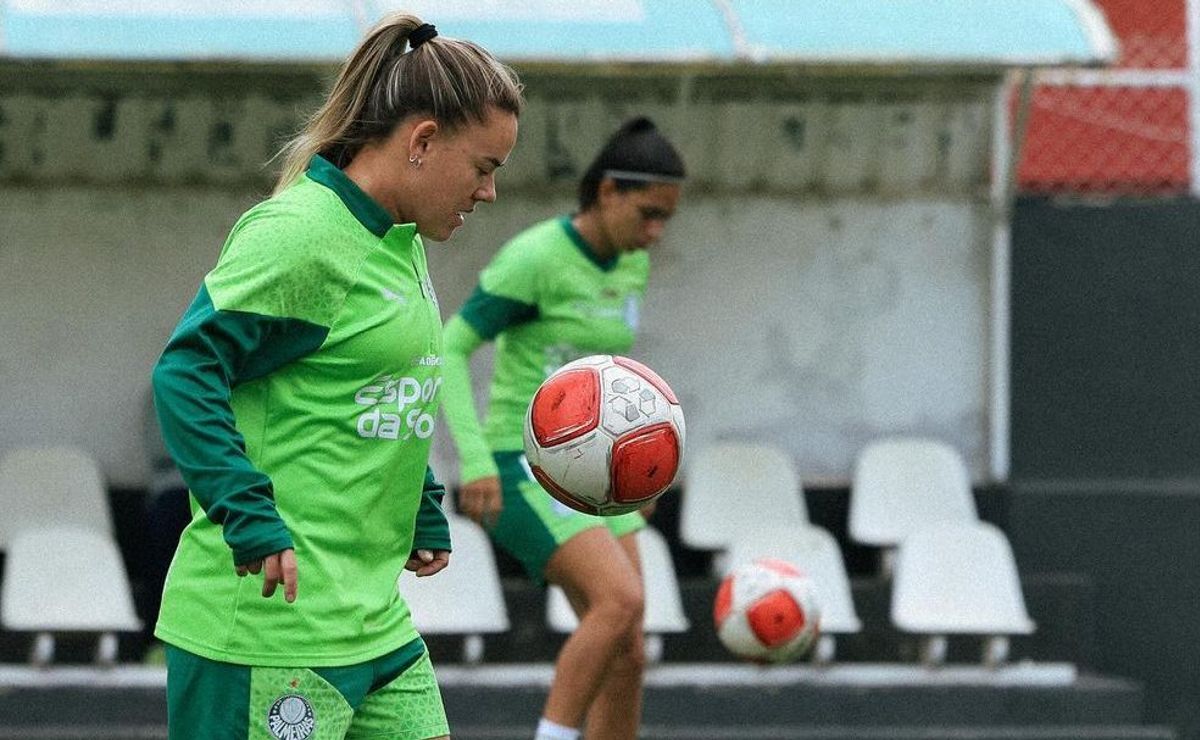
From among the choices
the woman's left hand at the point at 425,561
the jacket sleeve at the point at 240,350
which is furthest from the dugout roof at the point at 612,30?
the jacket sleeve at the point at 240,350

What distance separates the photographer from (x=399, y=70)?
3535mm

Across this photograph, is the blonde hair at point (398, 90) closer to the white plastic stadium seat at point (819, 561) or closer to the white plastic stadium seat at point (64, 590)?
the white plastic stadium seat at point (64, 590)

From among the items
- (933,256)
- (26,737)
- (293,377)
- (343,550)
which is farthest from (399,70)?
(933,256)

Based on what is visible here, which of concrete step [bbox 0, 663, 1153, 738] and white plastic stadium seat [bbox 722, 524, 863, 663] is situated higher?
white plastic stadium seat [bbox 722, 524, 863, 663]

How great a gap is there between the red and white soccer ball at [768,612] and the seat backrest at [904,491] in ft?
6.58

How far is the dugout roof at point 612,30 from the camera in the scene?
8.10 m

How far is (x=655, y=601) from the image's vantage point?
8242mm

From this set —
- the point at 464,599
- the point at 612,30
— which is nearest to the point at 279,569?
the point at 464,599

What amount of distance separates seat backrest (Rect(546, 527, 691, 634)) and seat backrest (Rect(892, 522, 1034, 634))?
3.03 feet

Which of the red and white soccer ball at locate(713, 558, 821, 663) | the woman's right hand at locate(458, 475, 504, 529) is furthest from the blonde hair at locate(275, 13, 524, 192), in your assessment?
the red and white soccer ball at locate(713, 558, 821, 663)

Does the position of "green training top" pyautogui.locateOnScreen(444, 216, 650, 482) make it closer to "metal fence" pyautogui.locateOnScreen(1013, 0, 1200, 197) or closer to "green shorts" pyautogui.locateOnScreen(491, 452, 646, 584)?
"green shorts" pyautogui.locateOnScreen(491, 452, 646, 584)

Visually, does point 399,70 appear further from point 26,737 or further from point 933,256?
point 933,256

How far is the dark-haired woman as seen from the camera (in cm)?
593

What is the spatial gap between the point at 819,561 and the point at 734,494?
779mm
